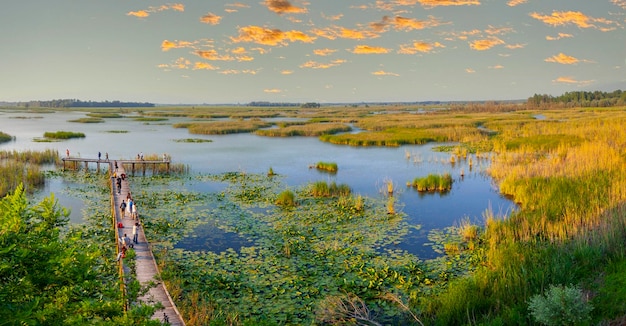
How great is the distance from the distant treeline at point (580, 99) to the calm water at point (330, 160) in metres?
104

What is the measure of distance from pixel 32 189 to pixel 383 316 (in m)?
27.3

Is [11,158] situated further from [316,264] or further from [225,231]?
[316,264]

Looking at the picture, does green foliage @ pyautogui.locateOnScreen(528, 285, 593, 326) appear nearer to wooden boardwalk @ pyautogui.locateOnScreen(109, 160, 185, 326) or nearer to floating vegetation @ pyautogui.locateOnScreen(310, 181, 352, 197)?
wooden boardwalk @ pyautogui.locateOnScreen(109, 160, 185, 326)

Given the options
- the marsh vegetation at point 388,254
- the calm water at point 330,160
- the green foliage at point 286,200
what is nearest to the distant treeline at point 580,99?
the calm water at point 330,160

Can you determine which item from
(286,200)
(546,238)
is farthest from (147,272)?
(546,238)

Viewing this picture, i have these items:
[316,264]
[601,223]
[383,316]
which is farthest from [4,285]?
[601,223]

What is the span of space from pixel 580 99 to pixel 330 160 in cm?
13366

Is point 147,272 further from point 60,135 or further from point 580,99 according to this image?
point 580,99

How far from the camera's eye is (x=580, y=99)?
142m

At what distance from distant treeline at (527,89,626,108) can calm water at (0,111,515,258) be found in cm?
10399

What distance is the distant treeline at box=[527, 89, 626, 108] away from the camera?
415 ft

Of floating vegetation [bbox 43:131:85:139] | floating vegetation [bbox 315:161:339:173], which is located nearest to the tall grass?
floating vegetation [bbox 315:161:339:173]

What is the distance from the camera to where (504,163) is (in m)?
33.0

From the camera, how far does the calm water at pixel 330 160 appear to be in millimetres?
22484
